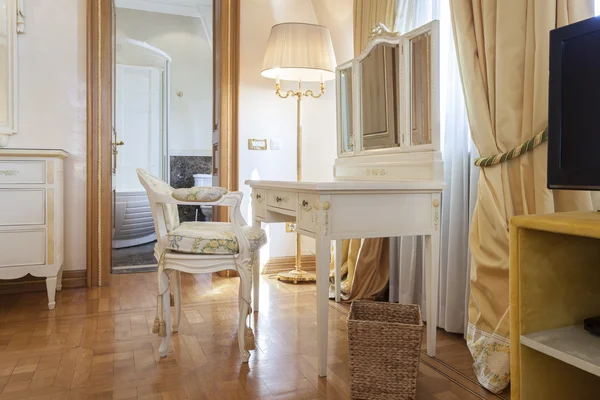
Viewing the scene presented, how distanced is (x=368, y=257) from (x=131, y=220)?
3163 mm

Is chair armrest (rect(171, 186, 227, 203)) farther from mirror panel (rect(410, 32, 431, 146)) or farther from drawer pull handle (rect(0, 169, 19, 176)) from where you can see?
drawer pull handle (rect(0, 169, 19, 176))

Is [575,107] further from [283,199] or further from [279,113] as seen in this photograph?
[279,113]

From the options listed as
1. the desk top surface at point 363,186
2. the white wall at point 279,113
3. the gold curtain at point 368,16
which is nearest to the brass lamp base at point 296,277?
the white wall at point 279,113

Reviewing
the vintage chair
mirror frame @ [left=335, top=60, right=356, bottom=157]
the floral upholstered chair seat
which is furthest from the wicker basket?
mirror frame @ [left=335, top=60, right=356, bottom=157]

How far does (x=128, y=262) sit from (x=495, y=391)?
3.42m

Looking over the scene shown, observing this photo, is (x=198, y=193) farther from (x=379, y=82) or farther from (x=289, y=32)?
(x=289, y=32)

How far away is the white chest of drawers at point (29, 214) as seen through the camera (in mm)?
2746

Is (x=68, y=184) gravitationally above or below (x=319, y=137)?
below

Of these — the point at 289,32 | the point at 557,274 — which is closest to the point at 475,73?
the point at 557,274

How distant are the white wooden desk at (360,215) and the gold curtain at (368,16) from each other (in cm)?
114

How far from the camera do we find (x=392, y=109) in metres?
2.48

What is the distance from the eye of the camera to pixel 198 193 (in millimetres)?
1966

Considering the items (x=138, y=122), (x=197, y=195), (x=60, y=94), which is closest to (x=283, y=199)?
(x=197, y=195)

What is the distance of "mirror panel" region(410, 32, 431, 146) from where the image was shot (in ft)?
7.29
